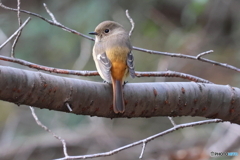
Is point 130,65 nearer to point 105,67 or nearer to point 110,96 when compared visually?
point 105,67

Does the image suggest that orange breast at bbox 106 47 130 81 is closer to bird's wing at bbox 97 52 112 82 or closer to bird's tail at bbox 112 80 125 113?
bird's wing at bbox 97 52 112 82

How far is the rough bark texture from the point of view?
2.12 meters

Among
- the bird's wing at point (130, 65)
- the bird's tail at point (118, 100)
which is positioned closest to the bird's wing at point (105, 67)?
the bird's wing at point (130, 65)

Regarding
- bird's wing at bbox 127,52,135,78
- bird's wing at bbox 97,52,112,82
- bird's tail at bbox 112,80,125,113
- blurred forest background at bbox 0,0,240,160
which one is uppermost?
bird's tail at bbox 112,80,125,113

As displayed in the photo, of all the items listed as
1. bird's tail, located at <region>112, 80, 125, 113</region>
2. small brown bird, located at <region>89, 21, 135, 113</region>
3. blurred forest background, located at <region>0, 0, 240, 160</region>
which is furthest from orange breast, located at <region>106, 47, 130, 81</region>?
blurred forest background, located at <region>0, 0, 240, 160</region>

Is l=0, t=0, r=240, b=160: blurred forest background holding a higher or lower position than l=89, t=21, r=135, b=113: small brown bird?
lower

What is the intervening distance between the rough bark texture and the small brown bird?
0.12 m

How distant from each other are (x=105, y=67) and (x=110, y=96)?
0.73 metres

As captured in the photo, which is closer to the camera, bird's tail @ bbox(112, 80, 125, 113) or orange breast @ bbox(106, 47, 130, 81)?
bird's tail @ bbox(112, 80, 125, 113)

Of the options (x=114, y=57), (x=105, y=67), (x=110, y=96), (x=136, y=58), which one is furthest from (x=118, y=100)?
(x=136, y=58)

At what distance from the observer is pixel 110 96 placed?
99.8 inches

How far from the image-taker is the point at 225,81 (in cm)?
657

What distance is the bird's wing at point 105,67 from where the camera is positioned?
10.3 ft

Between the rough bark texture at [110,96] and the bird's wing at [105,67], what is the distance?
1.43 feet
